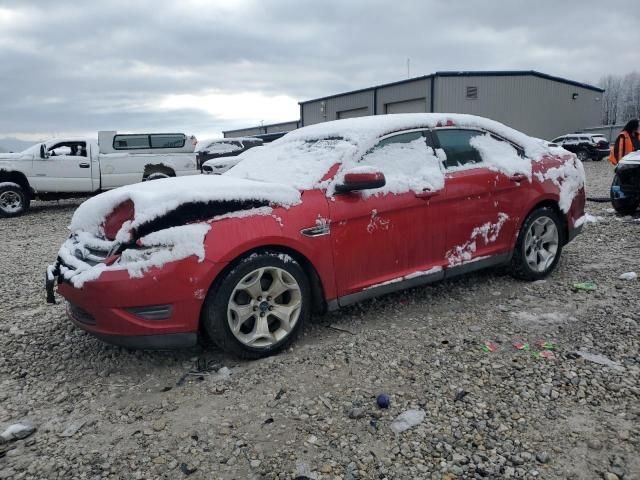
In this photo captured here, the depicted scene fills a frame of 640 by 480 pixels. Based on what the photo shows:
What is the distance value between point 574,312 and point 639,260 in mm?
1948

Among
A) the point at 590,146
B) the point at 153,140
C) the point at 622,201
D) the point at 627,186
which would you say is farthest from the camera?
the point at 590,146

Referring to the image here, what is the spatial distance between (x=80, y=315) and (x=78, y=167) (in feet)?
30.8

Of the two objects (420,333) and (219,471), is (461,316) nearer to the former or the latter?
(420,333)

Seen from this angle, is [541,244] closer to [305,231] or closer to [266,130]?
[305,231]

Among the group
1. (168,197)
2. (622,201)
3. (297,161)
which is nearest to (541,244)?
(297,161)

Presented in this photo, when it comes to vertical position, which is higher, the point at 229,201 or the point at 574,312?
the point at 229,201

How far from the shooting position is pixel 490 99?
28109 mm

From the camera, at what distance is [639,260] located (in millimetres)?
5062

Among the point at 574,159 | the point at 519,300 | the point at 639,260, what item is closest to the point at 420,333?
the point at 519,300

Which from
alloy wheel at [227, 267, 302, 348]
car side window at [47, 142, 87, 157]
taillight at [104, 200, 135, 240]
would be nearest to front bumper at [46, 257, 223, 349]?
alloy wheel at [227, 267, 302, 348]

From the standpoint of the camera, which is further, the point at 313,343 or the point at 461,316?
the point at 461,316

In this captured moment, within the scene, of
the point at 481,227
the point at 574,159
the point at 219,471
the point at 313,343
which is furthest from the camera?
the point at 574,159

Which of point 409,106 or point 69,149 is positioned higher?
point 409,106

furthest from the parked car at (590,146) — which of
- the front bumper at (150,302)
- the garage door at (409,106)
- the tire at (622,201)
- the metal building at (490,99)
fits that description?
the front bumper at (150,302)
